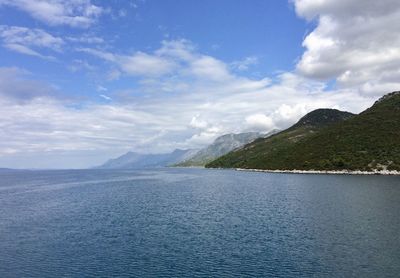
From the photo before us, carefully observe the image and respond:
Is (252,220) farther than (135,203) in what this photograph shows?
No

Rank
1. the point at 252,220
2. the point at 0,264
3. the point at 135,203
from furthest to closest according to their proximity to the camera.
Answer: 1. the point at 135,203
2. the point at 252,220
3. the point at 0,264

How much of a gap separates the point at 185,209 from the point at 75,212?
36.8m

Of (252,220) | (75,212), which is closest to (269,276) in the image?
(252,220)

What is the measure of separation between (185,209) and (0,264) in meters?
66.2

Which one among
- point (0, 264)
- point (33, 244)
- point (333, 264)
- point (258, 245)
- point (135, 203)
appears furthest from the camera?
point (135, 203)

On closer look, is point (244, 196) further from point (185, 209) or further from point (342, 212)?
point (342, 212)

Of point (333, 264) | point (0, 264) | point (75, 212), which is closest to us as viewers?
point (333, 264)

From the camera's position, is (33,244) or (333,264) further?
(33,244)

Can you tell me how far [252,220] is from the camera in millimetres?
99375

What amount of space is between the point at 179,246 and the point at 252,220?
31.4 metres

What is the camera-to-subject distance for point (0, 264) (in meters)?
64.4

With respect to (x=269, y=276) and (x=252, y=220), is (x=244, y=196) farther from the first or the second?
(x=269, y=276)

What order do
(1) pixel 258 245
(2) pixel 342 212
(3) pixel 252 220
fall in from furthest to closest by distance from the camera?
(2) pixel 342 212 → (3) pixel 252 220 → (1) pixel 258 245

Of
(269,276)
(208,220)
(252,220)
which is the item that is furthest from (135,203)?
(269,276)
